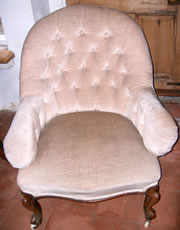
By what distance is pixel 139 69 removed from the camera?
52.9 inches

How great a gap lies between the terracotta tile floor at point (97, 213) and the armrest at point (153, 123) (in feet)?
1.60

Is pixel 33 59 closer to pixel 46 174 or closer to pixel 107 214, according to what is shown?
pixel 46 174

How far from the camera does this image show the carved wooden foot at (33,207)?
119cm

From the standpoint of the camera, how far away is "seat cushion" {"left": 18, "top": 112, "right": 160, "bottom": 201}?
1070 mm

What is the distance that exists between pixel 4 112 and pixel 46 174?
1.47 meters

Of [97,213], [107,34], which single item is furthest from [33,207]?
[107,34]

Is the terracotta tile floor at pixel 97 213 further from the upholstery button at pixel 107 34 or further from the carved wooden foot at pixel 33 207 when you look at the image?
the upholstery button at pixel 107 34

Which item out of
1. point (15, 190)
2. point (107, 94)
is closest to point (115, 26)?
point (107, 94)

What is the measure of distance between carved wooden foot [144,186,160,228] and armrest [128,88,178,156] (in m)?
0.18

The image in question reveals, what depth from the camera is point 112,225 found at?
1362 millimetres

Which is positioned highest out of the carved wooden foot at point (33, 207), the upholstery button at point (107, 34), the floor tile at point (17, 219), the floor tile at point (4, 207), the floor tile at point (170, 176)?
the upholstery button at point (107, 34)

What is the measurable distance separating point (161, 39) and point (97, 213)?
1375 millimetres

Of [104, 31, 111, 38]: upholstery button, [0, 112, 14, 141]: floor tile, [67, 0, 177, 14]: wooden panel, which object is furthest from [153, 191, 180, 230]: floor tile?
[0, 112, 14, 141]: floor tile

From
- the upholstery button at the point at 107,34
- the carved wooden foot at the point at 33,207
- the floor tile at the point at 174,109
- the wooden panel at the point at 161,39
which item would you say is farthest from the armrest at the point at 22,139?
the floor tile at the point at 174,109
